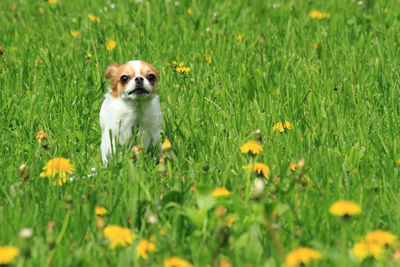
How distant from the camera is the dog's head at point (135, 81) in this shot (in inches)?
149

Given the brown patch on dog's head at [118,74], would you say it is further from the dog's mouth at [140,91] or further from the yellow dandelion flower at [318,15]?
the yellow dandelion flower at [318,15]

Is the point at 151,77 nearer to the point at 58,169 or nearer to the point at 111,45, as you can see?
the point at 58,169

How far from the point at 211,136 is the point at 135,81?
0.60m

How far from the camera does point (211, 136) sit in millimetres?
3916

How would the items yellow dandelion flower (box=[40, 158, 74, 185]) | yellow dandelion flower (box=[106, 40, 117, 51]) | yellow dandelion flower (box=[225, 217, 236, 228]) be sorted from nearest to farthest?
yellow dandelion flower (box=[225, 217, 236, 228])
yellow dandelion flower (box=[40, 158, 74, 185])
yellow dandelion flower (box=[106, 40, 117, 51])

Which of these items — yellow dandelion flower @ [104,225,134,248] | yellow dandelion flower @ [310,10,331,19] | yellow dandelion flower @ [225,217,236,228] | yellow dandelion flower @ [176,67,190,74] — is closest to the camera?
yellow dandelion flower @ [104,225,134,248]

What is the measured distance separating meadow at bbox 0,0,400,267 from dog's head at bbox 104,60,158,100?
35 centimetres

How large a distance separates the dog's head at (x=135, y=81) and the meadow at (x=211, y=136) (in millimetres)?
348

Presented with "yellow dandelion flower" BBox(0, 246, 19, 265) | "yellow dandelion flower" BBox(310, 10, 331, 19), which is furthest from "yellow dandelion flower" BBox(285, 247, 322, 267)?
"yellow dandelion flower" BBox(310, 10, 331, 19)

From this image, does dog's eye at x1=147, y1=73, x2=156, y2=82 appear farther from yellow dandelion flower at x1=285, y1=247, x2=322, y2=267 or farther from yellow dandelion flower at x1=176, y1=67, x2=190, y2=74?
yellow dandelion flower at x1=285, y1=247, x2=322, y2=267

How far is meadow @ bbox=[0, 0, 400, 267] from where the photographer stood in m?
2.49

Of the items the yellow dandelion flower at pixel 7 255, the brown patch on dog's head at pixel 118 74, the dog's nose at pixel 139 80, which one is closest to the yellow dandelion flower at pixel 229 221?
the yellow dandelion flower at pixel 7 255

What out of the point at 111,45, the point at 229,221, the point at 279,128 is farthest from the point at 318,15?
the point at 229,221

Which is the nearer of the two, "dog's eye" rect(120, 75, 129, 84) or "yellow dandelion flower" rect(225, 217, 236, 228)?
"yellow dandelion flower" rect(225, 217, 236, 228)
